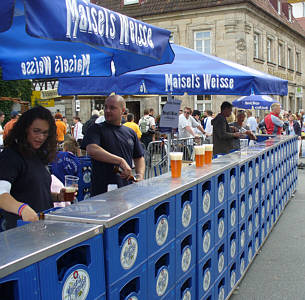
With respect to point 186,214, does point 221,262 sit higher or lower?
lower

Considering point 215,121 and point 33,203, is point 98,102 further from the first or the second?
point 33,203

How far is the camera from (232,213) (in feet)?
14.1

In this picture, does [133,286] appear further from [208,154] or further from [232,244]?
[208,154]

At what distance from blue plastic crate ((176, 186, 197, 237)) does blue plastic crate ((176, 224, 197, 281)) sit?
0.05 meters

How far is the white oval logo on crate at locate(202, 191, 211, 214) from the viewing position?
344 centimetres

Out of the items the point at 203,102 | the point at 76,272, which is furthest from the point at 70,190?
the point at 203,102

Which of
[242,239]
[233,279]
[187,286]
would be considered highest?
[187,286]

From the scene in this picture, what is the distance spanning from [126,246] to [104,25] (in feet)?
→ 5.56

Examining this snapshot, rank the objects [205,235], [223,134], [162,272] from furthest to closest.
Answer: [223,134], [205,235], [162,272]

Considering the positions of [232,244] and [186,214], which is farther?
[232,244]

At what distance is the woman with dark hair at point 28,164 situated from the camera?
9.12 ft

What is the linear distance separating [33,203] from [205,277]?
1.50m

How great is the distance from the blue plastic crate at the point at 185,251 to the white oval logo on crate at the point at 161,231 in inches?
9.6

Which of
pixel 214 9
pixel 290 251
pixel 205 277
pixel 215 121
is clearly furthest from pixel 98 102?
pixel 205 277
